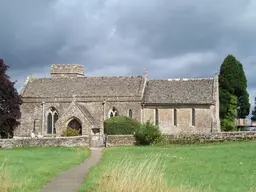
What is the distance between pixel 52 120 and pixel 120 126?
1240 centimetres

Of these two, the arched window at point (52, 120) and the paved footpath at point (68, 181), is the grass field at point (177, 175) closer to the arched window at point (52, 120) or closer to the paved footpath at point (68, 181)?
the paved footpath at point (68, 181)

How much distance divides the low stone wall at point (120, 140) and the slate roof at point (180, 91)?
1006cm

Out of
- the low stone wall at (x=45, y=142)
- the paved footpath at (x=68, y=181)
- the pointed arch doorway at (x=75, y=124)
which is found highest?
the pointed arch doorway at (x=75, y=124)

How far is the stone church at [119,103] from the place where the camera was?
57.5 m

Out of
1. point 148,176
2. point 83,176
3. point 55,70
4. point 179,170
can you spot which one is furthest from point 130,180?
point 55,70

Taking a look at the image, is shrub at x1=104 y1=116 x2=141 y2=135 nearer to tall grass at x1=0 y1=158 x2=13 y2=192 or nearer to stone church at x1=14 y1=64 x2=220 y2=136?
stone church at x1=14 y1=64 x2=220 y2=136

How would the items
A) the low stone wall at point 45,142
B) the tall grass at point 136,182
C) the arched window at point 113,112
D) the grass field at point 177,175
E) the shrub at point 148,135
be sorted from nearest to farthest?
the tall grass at point 136,182 < the grass field at point 177,175 < the shrub at point 148,135 < the low stone wall at point 45,142 < the arched window at point 113,112

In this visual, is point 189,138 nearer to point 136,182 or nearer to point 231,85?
point 231,85

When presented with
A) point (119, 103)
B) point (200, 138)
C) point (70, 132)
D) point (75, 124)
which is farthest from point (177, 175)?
point (119, 103)

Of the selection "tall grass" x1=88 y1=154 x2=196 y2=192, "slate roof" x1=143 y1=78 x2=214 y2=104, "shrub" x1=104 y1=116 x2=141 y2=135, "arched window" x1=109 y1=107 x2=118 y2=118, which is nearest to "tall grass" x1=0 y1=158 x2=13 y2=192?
"tall grass" x1=88 y1=154 x2=196 y2=192

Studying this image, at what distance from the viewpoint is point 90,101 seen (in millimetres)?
60656

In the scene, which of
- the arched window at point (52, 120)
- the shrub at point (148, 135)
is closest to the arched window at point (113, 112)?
the arched window at point (52, 120)

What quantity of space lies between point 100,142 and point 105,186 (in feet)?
120

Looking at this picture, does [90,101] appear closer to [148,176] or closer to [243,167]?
[243,167]
